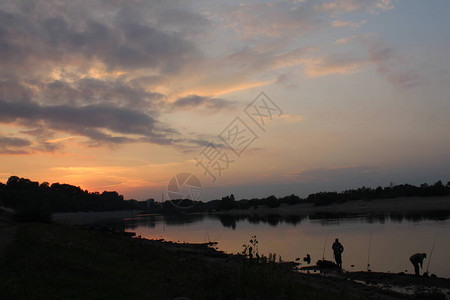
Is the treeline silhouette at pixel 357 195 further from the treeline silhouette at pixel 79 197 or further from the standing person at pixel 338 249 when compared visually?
the standing person at pixel 338 249

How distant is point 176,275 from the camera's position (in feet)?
52.7

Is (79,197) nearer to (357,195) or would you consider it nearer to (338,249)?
(357,195)

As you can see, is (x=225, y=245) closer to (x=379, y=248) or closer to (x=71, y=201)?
(x=379, y=248)

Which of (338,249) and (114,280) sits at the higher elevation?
(114,280)

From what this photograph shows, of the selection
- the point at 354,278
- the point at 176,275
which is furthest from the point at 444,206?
the point at 176,275

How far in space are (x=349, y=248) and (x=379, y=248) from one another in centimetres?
254

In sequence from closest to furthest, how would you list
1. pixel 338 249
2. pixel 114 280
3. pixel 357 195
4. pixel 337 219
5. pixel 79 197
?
pixel 114 280 < pixel 338 249 < pixel 337 219 < pixel 357 195 < pixel 79 197

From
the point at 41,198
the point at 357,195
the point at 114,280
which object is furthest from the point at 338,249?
A: the point at 357,195

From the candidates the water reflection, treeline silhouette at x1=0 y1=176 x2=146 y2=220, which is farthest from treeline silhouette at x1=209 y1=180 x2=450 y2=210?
treeline silhouette at x1=0 y1=176 x2=146 y2=220

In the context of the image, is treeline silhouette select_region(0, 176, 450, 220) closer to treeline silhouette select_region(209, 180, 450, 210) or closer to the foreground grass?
treeline silhouette select_region(209, 180, 450, 210)

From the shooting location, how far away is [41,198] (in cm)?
5512

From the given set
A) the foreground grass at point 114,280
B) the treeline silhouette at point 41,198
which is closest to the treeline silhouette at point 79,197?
the treeline silhouette at point 41,198

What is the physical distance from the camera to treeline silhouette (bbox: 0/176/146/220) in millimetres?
40531

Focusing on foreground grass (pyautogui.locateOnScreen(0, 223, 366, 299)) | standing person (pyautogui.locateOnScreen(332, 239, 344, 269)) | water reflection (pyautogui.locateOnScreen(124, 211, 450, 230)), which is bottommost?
water reflection (pyautogui.locateOnScreen(124, 211, 450, 230))
